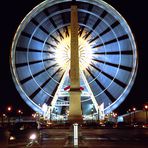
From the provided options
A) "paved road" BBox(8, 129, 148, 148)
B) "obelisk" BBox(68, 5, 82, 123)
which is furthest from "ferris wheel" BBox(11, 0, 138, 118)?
"paved road" BBox(8, 129, 148, 148)

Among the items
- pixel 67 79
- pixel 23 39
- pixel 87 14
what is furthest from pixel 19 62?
pixel 87 14

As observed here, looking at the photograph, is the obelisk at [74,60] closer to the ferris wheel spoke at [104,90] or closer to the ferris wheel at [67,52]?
the ferris wheel at [67,52]

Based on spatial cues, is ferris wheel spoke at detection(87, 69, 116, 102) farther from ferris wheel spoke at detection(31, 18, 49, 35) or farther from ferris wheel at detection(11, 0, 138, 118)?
ferris wheel spoke at detection(31, 18, 49, 35)

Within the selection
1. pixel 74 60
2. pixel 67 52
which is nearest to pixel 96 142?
pixel 74 60

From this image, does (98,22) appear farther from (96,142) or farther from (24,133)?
(24,133)

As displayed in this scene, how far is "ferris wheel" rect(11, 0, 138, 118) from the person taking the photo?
185 ft

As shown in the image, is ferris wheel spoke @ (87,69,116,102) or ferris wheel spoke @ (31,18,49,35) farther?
ferris wheel spoke @ (87,69,116,102)

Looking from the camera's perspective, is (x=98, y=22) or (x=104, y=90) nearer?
(x=98, y=22)

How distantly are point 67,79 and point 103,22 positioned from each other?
31.3ft

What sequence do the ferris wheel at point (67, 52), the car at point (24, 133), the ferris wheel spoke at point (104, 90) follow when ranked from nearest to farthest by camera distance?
the car at point (24, 133) < the ferris wheel at point (67, 52) < the ferris wheel spoke at point (104, 90)

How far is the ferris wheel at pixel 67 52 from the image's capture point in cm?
5625

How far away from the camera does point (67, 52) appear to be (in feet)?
185

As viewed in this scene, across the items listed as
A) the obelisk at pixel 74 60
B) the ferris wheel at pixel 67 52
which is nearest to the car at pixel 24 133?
the obelisk at pixel 74 60

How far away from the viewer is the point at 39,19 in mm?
57406
